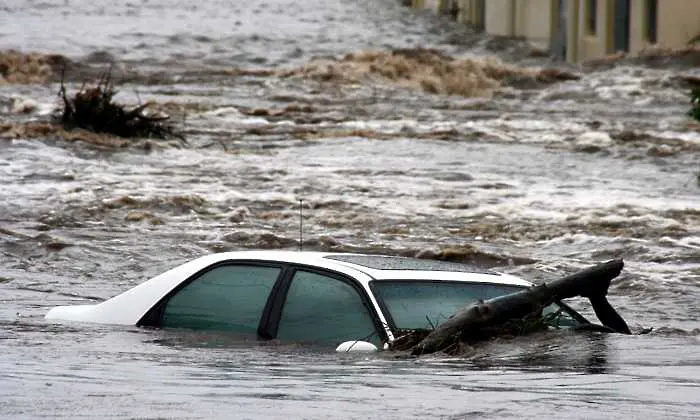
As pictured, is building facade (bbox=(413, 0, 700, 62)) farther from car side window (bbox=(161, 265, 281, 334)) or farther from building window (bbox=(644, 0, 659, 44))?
car side window (bbox=(161, 265, 281, 334))

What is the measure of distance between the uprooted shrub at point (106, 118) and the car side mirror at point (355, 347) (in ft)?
59.6

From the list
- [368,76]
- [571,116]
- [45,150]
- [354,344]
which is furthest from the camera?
[368,76]

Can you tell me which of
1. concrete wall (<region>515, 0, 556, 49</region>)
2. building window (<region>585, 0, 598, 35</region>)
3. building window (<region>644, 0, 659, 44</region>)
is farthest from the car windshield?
concrete wall (<region>515, 0, 556, 49</region>)

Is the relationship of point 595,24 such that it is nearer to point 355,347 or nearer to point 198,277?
point 198,277

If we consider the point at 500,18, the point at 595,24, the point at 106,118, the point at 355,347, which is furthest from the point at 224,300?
the point at 500,18

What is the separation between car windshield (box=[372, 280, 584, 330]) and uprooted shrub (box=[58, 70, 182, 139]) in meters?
17.9

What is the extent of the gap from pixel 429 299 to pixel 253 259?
0.96 m

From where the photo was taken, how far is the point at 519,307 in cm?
861

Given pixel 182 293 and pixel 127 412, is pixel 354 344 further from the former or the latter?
pixel 127 412

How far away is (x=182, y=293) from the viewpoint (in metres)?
9.12

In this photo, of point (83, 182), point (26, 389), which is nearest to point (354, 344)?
point (26, 389)

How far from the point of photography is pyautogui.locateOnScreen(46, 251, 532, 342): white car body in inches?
338

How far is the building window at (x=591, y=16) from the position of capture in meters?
41.9

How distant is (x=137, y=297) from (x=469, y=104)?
1005 inches
